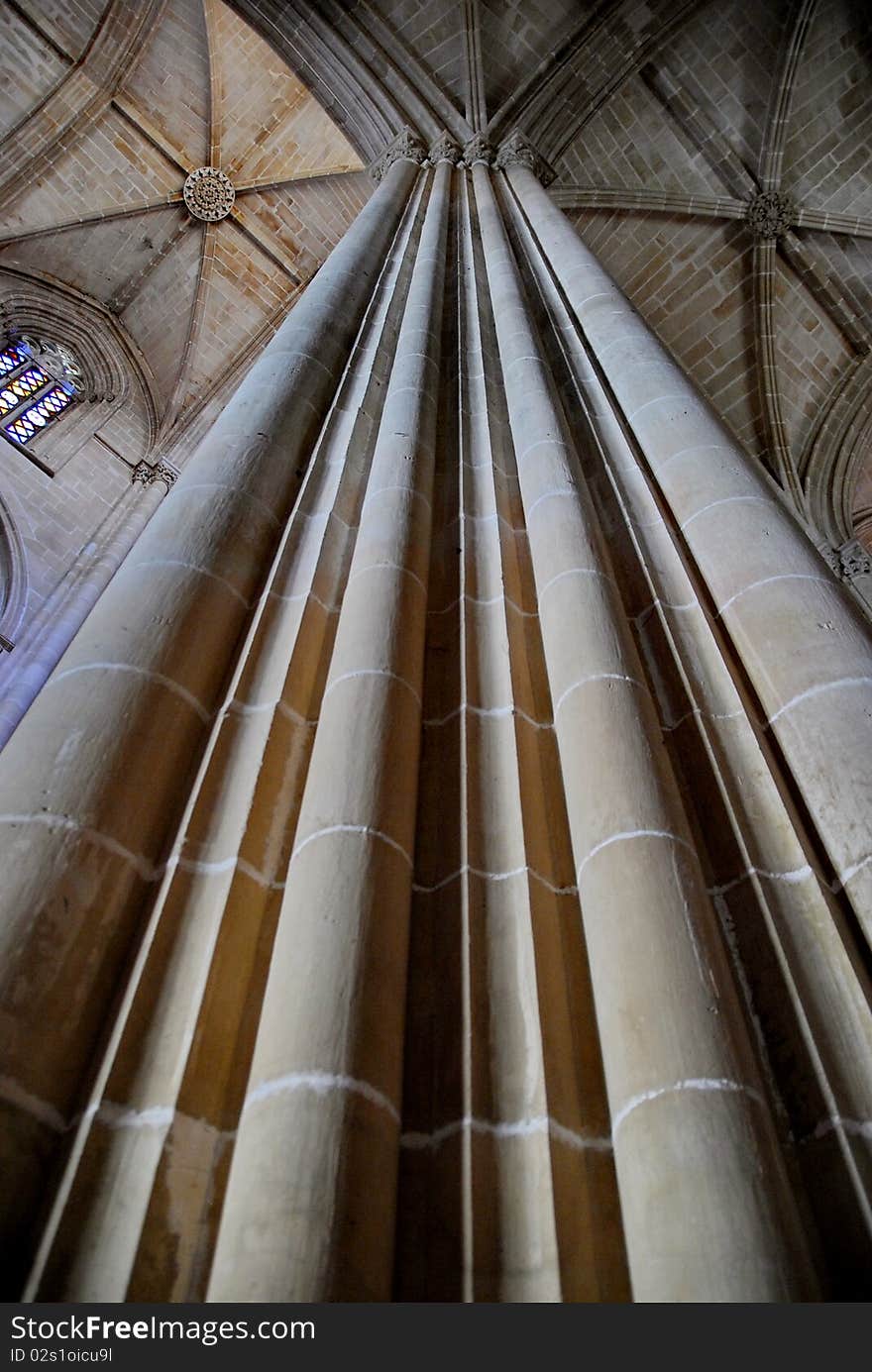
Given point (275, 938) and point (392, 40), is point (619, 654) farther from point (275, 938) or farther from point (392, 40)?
point (392, 40)

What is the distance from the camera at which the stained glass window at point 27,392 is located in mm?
9609

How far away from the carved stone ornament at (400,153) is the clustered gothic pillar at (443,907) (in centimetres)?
566

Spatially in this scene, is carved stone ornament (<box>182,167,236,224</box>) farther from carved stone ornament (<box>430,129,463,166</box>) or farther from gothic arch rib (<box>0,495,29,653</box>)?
gothic arch rib (<box>0,495,29,653</box>)

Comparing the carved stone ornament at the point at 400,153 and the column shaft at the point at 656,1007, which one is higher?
the carved stone ornament at the point at 400,153

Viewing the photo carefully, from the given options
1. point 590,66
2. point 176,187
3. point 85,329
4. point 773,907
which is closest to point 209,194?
point 176,187

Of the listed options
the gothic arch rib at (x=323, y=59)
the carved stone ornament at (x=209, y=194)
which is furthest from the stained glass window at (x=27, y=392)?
the gothic arch rib at (x=323, y=59)

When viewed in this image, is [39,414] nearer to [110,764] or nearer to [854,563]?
[854,563]

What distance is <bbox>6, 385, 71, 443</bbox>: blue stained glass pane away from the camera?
31.4 feet

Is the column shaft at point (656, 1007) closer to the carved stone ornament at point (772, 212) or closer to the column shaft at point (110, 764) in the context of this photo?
the column shaft at point (110, 764)

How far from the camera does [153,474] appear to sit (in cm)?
1012

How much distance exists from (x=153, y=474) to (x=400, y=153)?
4.79 meters

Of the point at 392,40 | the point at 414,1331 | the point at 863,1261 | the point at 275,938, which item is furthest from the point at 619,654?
the point at 392,40

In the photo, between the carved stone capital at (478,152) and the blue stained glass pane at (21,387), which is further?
the blue stained glass pane at (21,387)

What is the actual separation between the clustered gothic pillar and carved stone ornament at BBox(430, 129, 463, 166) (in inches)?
222
